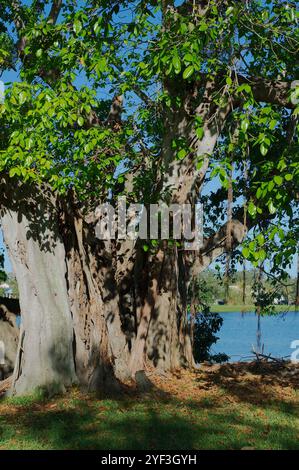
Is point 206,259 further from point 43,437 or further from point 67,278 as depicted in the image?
point 43,437

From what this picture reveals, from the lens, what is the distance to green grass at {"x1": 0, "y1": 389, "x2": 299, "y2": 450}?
6.38 metres

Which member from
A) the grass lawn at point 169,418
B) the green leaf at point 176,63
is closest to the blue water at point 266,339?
the grass lawn at point 169,418

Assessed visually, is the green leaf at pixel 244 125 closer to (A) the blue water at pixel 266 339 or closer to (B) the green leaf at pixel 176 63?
(B) the green leaf at pixel 176 63

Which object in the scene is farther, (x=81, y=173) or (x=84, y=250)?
(x=84, y=250)

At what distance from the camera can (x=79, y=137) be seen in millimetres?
8414

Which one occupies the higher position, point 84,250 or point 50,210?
point 50,210

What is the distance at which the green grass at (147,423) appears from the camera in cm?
638

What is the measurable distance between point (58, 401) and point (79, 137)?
12.3ft

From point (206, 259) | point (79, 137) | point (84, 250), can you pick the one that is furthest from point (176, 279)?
point (79, 137)

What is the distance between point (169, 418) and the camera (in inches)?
294

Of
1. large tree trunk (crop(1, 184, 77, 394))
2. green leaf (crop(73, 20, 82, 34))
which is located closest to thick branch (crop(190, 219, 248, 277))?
large tree trunk (crop(1, 184, 77, 394))

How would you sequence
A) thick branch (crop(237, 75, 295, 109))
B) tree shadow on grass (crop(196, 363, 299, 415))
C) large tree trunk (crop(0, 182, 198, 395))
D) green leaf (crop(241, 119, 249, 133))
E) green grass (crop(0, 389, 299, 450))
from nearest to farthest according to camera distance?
green grass (crop(0, 389, 299, 450)) → green leaf (crop(241, 119, 249, 133)) → tree shadow on grass (crop(196, 363, 299, 415)) → large tree trunk (crop(0, 182, 198, 395)) → thick branch (crop(237, 75, 295, 109))

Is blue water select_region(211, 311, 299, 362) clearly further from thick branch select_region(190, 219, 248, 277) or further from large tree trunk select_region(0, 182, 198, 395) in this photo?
large tree trunk select_region(0, 182, 198, 395)
